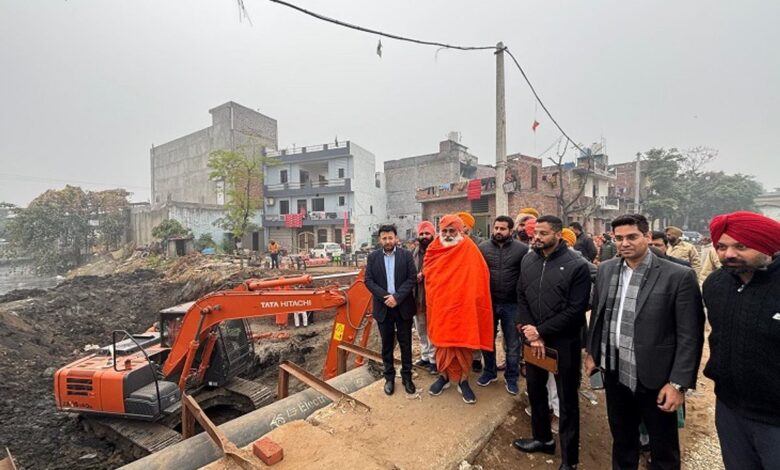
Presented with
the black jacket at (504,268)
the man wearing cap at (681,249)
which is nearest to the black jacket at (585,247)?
the man wearing cap at (681,249)

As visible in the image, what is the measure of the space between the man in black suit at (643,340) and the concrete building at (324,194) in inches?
944

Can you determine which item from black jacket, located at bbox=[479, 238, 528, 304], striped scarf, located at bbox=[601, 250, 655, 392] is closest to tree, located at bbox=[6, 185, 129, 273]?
black jacket, located at bbox=[479, 238, 528, 304]

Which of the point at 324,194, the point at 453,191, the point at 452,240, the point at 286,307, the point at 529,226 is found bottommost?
the point at 286,307

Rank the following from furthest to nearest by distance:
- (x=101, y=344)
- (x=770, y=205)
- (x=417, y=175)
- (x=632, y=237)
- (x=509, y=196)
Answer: (x=770, y=205), (x=417, y=175), (x=509, y=196), (x=101, y=344), (x=632, y=237)

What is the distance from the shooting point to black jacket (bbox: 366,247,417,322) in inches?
133

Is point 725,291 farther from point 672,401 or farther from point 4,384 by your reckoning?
point 4,384

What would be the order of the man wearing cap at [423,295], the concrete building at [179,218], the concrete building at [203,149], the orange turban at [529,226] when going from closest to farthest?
the man wearing cap at [423,295], the orange turban at [529,226], the concrete building at [179,218], the concrete building at [203,149]

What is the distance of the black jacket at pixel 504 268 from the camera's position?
342 centimetres

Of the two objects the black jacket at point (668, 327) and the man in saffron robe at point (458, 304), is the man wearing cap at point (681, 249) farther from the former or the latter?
the black jacket at point (668, 327)

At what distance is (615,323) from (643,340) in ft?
0.67

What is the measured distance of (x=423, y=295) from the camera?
3812 millimetres

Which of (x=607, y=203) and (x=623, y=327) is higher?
(x=607, y=203)

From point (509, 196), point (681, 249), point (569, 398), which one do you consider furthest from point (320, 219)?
point (569, 398)

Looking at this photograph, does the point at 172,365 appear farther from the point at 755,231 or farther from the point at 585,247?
the point at 585,247
